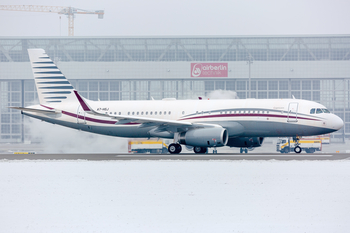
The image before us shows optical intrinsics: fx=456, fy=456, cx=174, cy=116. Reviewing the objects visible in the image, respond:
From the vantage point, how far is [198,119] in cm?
3659

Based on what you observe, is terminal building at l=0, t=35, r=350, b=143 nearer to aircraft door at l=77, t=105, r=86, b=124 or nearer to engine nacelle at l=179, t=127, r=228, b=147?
aircraft door at l=77, t=105, r=86, b=124

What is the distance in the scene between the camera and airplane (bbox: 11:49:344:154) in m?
34.3

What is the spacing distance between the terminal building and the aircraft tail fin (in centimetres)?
3446

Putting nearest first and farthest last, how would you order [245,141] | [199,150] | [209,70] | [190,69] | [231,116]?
[231,116]
[199,150]
[245,141]
[209,70]
[190,69]

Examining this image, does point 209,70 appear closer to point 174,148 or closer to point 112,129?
point 112,129

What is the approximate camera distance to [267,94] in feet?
250

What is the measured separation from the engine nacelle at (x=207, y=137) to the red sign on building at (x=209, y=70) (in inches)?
1645

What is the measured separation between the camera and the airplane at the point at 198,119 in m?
34.3

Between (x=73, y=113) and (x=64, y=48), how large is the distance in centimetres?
4176

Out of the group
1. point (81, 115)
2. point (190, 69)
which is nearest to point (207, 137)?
point (81, 115)

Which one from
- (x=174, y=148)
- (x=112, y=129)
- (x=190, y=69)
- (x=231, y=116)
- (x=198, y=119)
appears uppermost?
(x=190, y=69)
